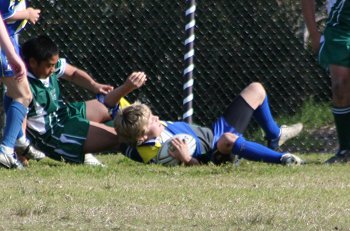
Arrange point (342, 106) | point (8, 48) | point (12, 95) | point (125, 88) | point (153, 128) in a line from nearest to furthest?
point (8, 48) → point (12, 95) → point (153, 128) → point (125, 88) → point (342, 106)

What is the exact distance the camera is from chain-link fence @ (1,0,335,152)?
38.6 ft

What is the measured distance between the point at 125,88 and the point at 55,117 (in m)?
0.66

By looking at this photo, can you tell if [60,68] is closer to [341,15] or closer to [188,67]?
[188,67]

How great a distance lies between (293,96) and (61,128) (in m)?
4.07

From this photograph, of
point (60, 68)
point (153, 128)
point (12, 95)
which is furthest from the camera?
point (60, 68)

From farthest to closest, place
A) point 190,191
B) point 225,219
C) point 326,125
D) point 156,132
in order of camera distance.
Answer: point 326,125 → point 156,132 → point 190,191 → point 225,219

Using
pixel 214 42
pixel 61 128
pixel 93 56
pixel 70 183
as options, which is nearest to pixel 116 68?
pixel 93 56

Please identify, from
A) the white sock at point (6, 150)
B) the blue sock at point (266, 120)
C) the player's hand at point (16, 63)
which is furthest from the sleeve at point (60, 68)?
the player's hand at point (16, 63)

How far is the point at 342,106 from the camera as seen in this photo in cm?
906

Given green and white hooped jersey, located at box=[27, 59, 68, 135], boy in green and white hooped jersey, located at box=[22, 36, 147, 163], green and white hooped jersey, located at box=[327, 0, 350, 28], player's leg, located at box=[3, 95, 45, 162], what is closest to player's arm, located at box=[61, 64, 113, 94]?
boy in green and white hooped jersey, located at box=[22, 36, 147, 163]

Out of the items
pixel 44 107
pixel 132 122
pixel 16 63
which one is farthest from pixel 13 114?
pixel 16 63

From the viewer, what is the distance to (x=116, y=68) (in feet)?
38.6

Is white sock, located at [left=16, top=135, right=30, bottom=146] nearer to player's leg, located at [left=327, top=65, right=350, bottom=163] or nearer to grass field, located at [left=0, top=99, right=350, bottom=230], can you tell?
grass field, located at [left=0, top=99, right=350, bottom=230]

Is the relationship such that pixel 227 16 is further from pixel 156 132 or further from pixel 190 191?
pixel 190 191
